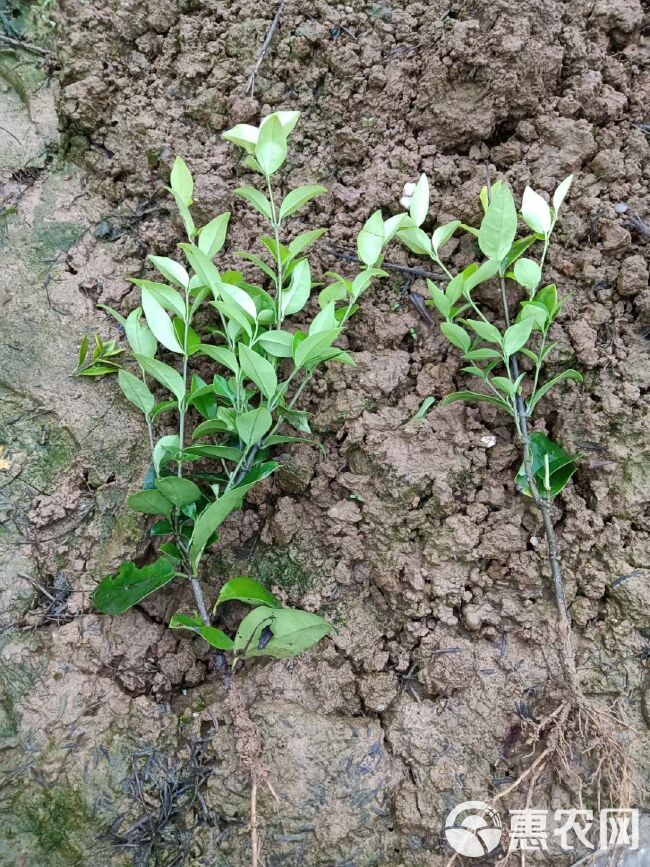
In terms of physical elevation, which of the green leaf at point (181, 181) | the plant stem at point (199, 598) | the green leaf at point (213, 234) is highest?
the green leaf at point (181, 181)

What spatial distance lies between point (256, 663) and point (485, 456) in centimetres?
84

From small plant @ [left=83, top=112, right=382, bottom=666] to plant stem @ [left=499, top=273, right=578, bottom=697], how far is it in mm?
499

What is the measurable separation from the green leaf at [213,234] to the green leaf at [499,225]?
70 centimetres

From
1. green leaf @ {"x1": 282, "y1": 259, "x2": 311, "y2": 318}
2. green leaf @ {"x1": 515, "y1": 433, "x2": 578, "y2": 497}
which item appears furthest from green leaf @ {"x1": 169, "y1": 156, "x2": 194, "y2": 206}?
green leaf @ {"x1": 515, "y1": 433, "x2": 578, "y2": 497}

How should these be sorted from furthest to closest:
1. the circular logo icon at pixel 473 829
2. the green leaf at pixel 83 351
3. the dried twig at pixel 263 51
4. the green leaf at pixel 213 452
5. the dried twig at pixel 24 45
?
the dried twig at pixel 24 45 → the dried twig at pixel 263 51 → the green leaf at pixel 83 351 → the green leaf at pixel 213 452 → the circular logo icon at pixel 473 829

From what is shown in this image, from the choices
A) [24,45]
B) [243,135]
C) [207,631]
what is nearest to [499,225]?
[243,135]

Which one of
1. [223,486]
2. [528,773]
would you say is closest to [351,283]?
[223,486]

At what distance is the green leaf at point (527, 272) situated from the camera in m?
1.46

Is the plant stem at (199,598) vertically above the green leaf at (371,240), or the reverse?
the green leaf at (371,240)

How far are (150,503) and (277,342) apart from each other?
0.53 meters

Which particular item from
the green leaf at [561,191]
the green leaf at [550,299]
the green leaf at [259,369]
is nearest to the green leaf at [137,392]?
the green leaf at [259,369]

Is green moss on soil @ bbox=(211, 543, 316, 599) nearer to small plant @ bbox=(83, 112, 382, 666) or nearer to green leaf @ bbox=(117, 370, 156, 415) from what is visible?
small plant @ bbox=(83, 112, 382, 666)

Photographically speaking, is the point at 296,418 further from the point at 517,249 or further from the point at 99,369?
the point at 517,249

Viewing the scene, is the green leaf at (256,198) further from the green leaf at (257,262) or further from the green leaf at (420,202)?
the green leaf at (420,202)
